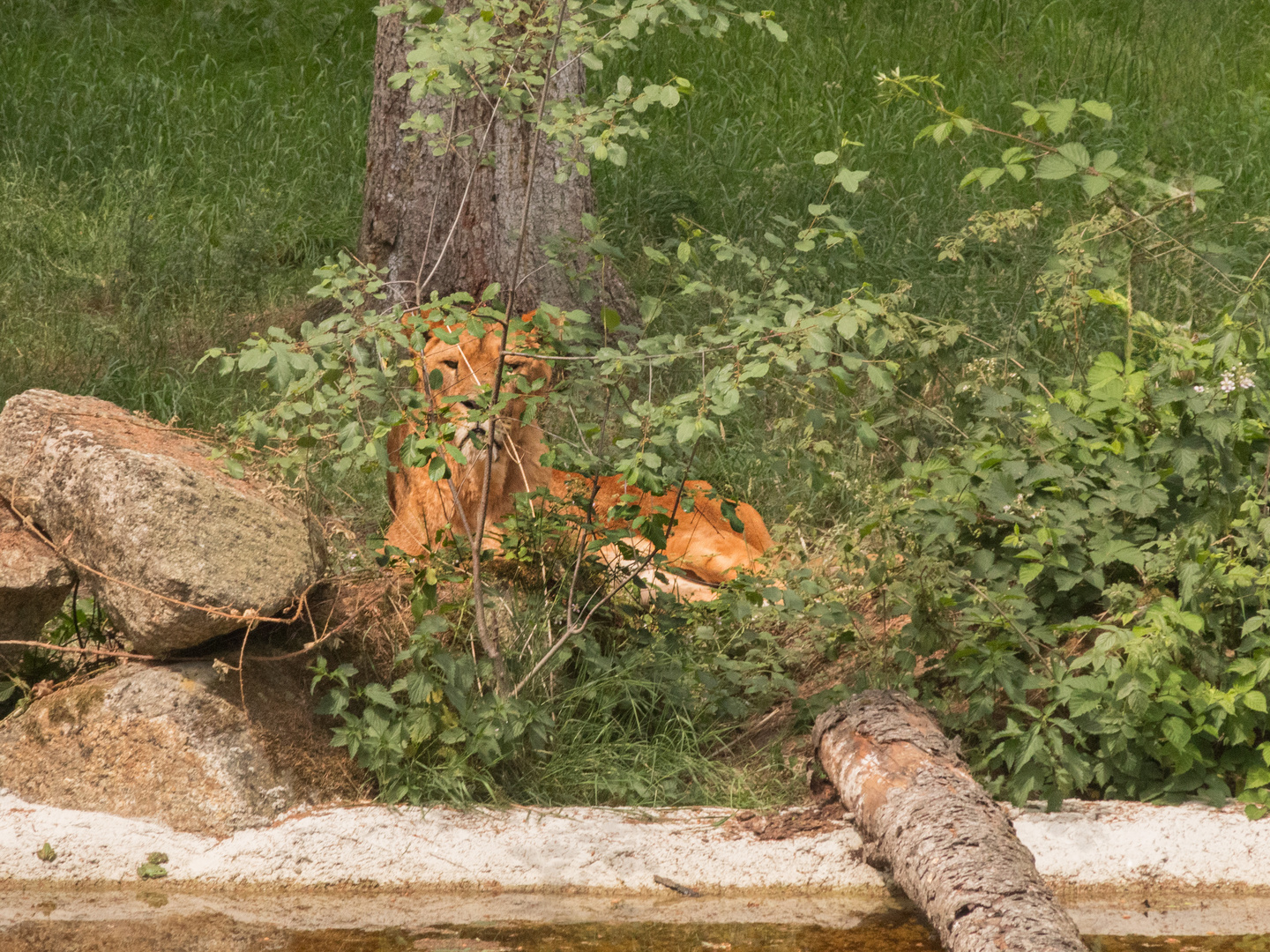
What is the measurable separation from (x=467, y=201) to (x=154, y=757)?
3.66 m

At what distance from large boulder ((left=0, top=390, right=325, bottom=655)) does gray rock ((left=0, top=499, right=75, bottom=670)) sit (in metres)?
0.07

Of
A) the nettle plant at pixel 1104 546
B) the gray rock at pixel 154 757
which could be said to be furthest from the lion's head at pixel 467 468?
the nettle plant at pixel 1104 546

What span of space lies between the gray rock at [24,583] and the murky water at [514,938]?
1.03 meters

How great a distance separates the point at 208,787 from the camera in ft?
12.3

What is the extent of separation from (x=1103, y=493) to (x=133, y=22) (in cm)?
933

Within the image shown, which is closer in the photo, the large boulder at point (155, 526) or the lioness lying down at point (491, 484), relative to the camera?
the large boulder at point (155, 526)

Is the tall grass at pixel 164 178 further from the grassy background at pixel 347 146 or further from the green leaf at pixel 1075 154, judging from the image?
the green leaf at pixel 1075 154

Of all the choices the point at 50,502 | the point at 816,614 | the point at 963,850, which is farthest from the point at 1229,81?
the point at 50,502

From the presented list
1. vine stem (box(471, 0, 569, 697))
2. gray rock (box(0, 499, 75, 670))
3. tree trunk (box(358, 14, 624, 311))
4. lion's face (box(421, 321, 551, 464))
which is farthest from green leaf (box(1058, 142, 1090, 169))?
gray rock (box(0, 499, 75, 670))

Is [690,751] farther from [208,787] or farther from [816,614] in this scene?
[208,787]

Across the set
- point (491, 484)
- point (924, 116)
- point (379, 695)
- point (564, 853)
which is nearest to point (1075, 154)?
point (491, 484)

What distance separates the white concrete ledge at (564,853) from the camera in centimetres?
363

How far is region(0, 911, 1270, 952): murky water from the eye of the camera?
336cm

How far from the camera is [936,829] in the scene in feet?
11.3
